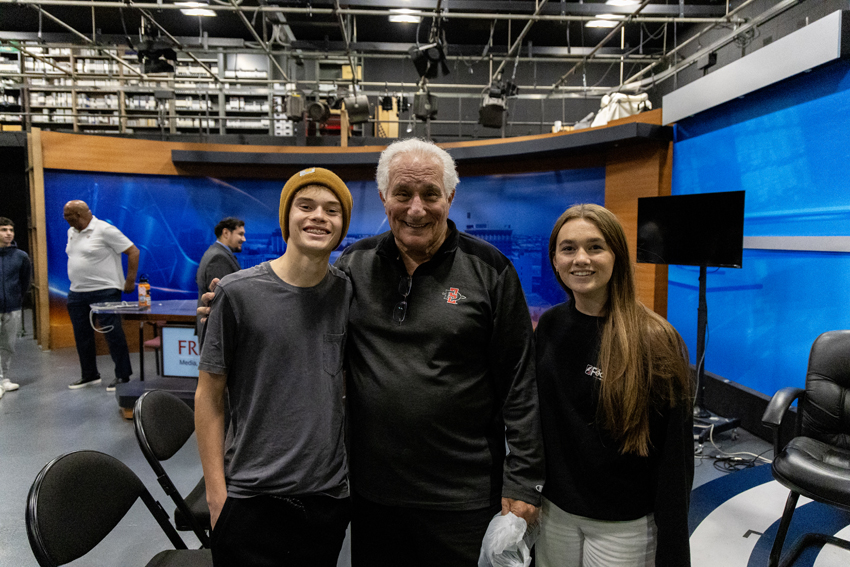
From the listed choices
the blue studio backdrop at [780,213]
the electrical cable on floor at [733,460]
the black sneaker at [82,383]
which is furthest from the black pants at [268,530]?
the black sneaker at [82,383]

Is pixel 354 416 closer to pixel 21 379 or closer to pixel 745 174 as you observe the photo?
pixel 745 174

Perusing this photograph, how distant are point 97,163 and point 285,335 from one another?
6.97 metres

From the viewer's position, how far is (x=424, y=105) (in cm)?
664

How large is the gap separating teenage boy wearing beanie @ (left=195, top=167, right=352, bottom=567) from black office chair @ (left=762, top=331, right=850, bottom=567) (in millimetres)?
1934

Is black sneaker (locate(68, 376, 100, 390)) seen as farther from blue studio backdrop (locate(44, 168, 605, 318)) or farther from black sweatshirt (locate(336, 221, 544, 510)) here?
black sweatshirt (locate(336, 221, 544, 510))

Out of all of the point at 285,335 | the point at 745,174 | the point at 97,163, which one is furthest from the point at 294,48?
the point at 285,335

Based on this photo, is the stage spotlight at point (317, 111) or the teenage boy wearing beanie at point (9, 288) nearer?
the teenage boy wearing beanie at point (9, 288)

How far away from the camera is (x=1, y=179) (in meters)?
8.95

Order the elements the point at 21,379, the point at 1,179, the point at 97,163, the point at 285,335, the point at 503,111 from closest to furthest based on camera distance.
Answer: the point at 285,335 < the point at 21,379 < the point at 97,163 < the point at 503,111 < the point at 1,179

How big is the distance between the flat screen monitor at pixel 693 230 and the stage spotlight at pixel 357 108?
14.9ft

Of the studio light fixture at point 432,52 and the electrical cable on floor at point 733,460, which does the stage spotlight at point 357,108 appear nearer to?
the studio light fixture at point 432,52

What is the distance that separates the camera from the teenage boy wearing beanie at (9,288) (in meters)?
4.43

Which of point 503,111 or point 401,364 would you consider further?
point 503,111

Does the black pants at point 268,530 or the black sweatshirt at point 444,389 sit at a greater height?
the black sweatshirt at point 444,389
